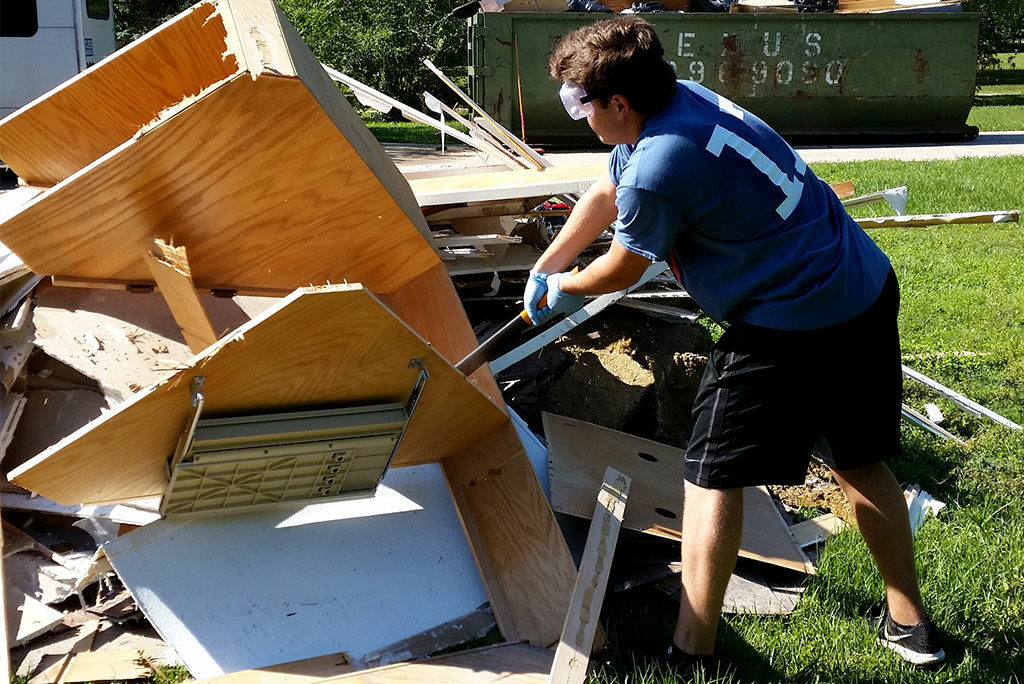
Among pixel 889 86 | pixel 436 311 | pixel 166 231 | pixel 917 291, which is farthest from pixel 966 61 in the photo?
pixel 166 231

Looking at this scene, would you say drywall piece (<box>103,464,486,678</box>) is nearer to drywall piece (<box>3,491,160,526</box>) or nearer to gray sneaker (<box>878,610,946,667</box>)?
drywall piece (<box>3,491,160,526</box>)

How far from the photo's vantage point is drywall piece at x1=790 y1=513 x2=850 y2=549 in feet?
10.9

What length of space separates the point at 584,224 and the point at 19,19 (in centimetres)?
1109

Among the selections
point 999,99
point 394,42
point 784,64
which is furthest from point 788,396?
point 999,99

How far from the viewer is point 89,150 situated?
334 centimetres

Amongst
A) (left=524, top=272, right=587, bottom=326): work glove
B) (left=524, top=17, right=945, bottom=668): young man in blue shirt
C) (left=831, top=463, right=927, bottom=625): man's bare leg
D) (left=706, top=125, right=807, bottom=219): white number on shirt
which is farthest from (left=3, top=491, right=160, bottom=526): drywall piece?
(left=831, top=463, right=927, bottom=625): man's bare leg

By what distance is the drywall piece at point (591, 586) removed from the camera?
237cm

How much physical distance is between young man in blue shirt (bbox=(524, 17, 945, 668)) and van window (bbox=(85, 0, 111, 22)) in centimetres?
1215

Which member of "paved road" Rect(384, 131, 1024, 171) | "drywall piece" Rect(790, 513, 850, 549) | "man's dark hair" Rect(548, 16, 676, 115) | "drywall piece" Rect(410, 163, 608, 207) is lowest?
"paved road" Rect(384, 131, 1024, 171)

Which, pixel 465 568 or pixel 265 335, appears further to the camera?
pixel 465 568

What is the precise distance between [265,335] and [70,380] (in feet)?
4.96

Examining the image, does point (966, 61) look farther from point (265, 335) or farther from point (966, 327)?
point (265, 335)

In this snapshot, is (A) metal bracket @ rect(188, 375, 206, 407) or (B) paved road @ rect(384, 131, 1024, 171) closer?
(A) metal bracket @ rect(188, 375, 206, 407)

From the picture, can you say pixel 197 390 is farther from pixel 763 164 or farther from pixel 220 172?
pixel 763 164
